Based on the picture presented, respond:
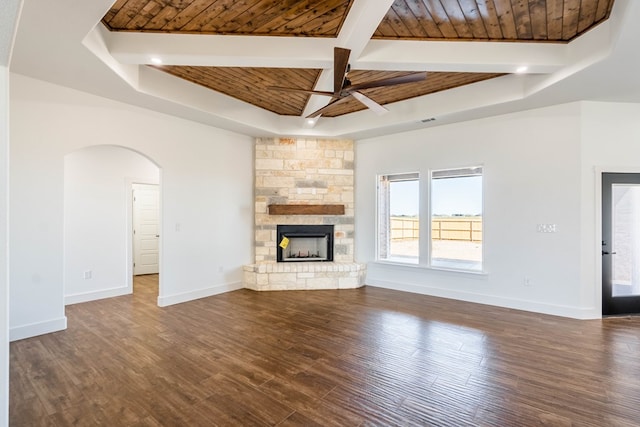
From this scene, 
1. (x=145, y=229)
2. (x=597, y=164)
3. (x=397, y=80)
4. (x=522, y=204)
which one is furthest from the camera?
(x=145, y=229)

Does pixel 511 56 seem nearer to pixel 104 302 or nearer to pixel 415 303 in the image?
pixel 415 303

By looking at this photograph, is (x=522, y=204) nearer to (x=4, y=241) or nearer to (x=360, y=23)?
(x=360, y=23)

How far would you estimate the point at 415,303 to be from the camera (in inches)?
191

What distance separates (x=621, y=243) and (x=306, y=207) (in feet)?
15.9

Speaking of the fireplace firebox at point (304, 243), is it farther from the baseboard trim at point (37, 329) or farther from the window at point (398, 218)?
the baseboard trim at point (37, 329)

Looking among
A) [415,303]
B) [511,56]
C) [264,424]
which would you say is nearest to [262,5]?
[511,56]

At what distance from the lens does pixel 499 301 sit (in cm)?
470

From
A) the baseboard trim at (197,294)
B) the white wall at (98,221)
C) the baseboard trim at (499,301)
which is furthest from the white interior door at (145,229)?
the baseboard trim at (499,301)

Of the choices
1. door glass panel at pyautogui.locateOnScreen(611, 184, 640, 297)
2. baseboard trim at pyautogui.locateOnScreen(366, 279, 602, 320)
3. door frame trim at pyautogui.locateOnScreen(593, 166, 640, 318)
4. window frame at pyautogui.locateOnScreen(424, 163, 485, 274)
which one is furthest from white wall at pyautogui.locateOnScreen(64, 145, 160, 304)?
door glass panel at pyautogui.locateOnScreen(611, 184, 640, 297)

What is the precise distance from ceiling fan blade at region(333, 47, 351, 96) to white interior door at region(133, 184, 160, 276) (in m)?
5.45

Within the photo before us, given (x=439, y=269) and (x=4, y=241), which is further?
(x=439, y=269)

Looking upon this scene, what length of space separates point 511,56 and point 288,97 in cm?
305

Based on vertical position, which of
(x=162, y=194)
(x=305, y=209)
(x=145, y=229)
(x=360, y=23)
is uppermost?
(x=360, y=23)

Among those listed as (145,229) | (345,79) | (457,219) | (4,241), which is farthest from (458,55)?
(145,229)
